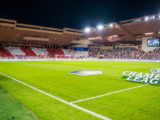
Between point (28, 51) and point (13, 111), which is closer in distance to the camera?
point (13, 111)

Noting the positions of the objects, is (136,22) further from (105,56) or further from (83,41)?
(83,41)

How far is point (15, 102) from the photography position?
5.54 metres

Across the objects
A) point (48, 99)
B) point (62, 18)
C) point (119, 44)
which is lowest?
point (48, 99)

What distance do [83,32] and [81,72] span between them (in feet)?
174

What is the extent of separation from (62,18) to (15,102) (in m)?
67.0

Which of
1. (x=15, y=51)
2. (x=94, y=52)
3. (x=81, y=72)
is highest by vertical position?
(x=15, y=51)

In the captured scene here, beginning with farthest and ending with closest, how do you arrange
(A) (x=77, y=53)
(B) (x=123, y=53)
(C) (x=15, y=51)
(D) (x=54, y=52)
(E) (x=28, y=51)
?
(A) (x=77, y=53) < (D) (x=54, y=52) < (B) (x=123, y=53) < (E) (x=28, y=51) < (C) (x=15, y=51)

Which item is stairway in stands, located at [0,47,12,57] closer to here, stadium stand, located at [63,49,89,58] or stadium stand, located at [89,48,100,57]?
stadium stand, located at [63,49,89,58]

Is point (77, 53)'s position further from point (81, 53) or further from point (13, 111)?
point (13, 111)

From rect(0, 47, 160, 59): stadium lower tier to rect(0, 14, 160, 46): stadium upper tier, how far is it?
3989 millimetres

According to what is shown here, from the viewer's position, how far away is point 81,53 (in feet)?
256

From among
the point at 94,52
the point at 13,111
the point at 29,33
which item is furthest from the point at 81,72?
the point at 94,52

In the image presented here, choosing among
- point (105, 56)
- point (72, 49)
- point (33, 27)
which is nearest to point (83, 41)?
point (72, 49)

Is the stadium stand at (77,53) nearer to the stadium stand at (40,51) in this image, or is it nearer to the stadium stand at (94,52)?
the stadium stand at (94,52)
